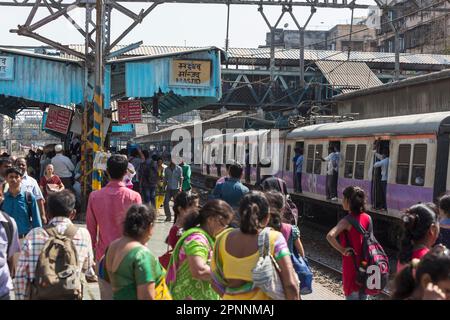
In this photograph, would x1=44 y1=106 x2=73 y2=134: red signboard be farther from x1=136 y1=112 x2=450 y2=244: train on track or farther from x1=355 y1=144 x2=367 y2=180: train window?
x1=355 y1=144 x2=367 y2=180: train window

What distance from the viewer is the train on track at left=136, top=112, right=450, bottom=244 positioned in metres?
11.2

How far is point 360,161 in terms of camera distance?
14.1 metres

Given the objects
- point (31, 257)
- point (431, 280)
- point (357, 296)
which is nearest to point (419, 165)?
point (357, 296)

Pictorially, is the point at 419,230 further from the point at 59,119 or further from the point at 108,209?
the point at 59,119

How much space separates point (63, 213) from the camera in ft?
16.1

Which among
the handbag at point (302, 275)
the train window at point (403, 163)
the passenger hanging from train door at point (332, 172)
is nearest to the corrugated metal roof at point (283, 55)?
the passenger hanging from train door at point (332, 172)

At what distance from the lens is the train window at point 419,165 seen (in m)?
11.5

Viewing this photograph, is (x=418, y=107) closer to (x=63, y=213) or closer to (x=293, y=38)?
(x=63, y=213)

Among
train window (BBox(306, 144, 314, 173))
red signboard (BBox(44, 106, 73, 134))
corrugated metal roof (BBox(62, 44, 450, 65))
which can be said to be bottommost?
train window (BBox(306, 144, 314, 173))

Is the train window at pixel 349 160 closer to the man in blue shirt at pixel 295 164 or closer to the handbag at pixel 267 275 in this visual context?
the man in blue shirt at pixel 295 164

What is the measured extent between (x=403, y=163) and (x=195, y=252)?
8.38m

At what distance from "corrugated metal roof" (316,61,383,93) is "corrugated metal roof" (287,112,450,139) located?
1715 centimetres

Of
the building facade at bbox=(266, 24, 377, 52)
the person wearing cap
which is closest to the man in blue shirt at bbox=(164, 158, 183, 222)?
the person wearing cap

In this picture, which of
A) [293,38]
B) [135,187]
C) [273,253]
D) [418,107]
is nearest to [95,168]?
[135,187]
